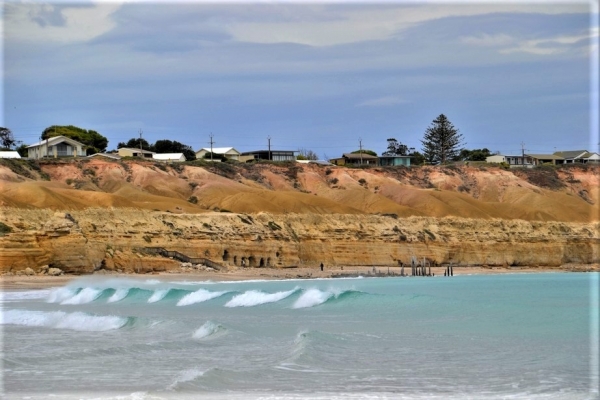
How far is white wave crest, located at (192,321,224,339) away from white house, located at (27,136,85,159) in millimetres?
80047

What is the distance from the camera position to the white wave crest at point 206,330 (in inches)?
953

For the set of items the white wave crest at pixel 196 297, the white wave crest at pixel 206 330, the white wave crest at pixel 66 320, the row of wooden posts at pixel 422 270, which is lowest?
the row of wooden posts at pixel 422 270

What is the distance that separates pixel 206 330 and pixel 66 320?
6181 millimetres

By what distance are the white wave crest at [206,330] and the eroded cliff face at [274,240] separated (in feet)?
83.4

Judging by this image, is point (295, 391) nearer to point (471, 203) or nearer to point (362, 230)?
point (362, 230)

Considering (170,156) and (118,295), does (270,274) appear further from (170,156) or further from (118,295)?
(170,156)

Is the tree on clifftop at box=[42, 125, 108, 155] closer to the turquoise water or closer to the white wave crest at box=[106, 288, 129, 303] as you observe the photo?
the white wave crest at box=[106, 288, 129, 303]

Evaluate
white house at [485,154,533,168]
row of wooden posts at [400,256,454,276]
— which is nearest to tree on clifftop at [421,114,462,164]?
white house at [485,154,533,168]

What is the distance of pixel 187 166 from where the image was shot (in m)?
98.6

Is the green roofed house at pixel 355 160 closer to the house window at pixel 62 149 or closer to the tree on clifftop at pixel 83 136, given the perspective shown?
the tree on clifftop at pixel 83 136

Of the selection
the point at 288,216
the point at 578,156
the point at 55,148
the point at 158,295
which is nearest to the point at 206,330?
the point at 158,295

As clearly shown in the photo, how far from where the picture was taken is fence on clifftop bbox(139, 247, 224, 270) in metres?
56.3

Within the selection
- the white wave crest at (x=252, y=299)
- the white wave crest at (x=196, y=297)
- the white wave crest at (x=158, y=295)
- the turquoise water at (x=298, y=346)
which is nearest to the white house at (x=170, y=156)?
the white wave crest at (x=158, y=295)

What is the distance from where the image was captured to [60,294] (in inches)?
1537
